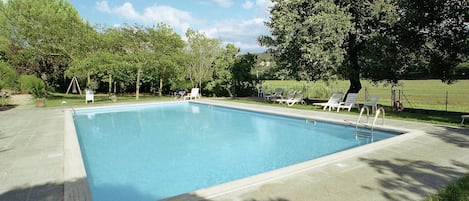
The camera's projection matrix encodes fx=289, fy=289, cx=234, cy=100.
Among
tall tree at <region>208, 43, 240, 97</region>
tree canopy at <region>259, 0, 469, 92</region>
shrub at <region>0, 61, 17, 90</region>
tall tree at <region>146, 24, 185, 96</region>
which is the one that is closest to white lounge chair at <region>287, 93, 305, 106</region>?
tree canopy at <region>259, 0, 469, 92</region>

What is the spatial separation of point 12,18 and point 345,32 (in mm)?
22687

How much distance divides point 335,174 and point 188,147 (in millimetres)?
4609

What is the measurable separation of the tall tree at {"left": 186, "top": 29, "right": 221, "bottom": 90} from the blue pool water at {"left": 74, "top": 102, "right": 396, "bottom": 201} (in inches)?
303

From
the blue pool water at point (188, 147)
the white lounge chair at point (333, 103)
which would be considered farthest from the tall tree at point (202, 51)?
the white lounge chair at point (333, 103)

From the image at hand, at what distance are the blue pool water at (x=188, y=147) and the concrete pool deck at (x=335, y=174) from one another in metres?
0.59

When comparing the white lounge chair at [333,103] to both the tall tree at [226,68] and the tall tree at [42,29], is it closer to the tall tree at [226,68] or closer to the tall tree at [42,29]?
the tall tree at [226,68]

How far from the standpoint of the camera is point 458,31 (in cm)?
997

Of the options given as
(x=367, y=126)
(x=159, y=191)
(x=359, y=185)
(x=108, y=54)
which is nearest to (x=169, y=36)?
(x=108, y=54)

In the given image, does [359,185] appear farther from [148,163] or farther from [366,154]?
[148,163]

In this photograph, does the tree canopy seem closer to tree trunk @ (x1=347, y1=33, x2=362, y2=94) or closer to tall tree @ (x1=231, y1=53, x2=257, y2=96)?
tree trunk @ (x1=347, y1=33, x2=362, y2=94)

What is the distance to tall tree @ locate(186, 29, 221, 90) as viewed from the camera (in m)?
20.5

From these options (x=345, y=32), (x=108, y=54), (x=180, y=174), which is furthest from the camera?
(x=108, y=54)

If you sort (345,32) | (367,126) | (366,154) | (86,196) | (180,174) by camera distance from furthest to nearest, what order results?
(345,32) → (367,126) → (180,174) → (366,154) → (86,196)

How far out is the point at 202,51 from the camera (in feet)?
67.7
